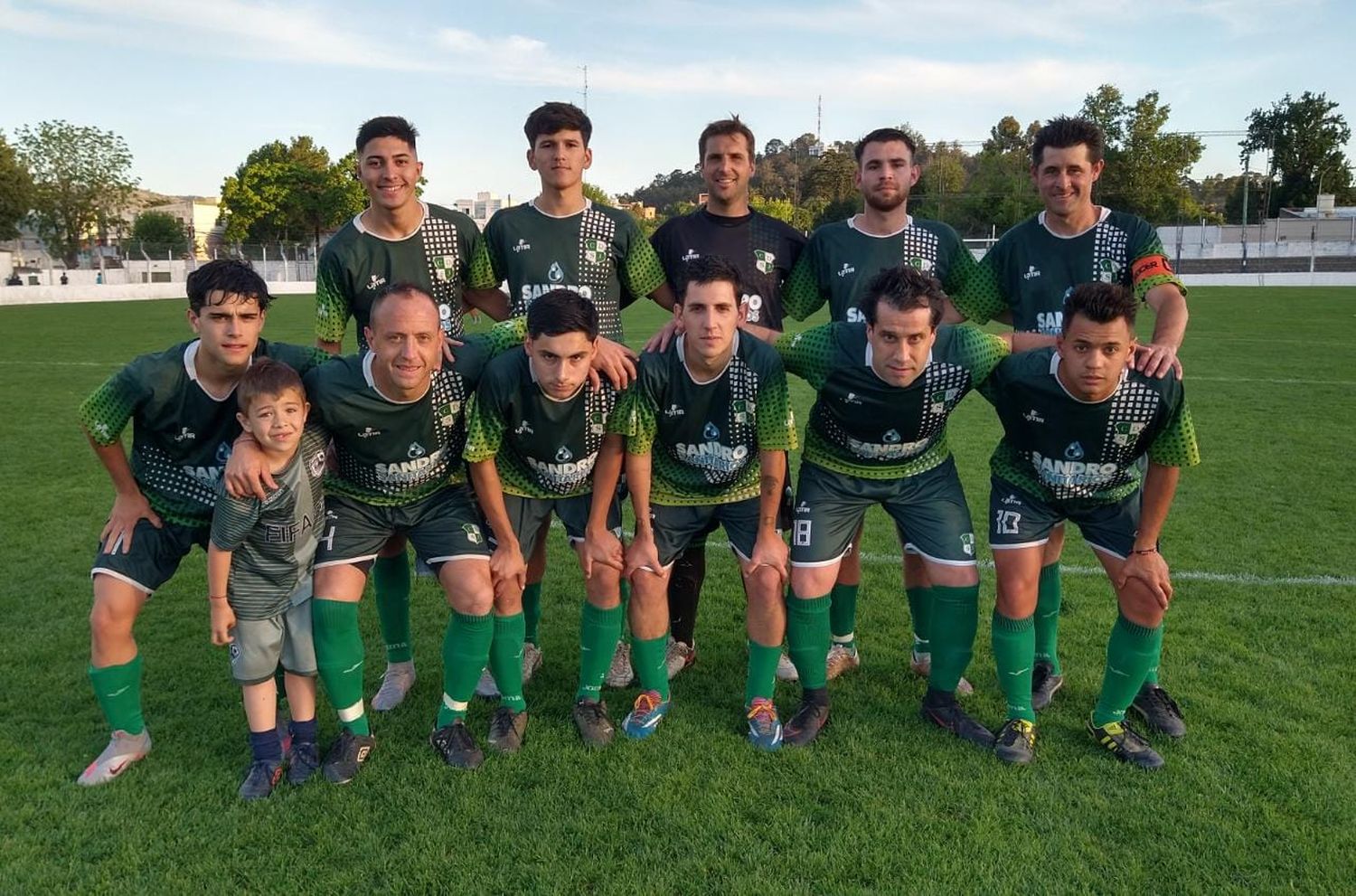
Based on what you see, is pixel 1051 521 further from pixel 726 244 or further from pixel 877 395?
pixel 726 244

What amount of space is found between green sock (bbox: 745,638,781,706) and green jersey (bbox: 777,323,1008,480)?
0.72 meters

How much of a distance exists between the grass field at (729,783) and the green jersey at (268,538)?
2.02ft

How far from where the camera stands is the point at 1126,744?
3043 mm

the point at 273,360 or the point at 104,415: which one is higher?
the point at 273,360

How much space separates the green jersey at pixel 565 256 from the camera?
374cm

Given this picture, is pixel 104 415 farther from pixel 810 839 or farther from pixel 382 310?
pixel 810 839

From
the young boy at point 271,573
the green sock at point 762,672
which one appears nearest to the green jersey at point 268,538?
the young boy at point 271,573

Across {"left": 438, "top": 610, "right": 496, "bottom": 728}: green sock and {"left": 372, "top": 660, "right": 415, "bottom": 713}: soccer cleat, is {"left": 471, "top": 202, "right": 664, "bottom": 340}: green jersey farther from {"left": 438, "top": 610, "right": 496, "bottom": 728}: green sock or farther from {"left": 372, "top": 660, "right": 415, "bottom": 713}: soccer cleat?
{"left": 372, "top": 660, "right": 415, "bottom": 713}: soccer cleat

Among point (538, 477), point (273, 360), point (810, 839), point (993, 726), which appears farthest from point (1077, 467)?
point (273, 360)

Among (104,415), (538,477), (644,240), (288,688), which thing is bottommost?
(288,688)

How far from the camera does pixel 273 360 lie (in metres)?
2.94

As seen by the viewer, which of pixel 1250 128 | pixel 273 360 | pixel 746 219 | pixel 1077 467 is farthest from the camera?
pixel 1250 128

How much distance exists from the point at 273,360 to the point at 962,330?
2.36 m

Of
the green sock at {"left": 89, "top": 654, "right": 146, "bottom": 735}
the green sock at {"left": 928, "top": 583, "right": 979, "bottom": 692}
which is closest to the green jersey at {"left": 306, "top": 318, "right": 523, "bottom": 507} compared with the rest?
the green sock at {"left": 89, "top": 654, "right": 146, "bottom": 735}
